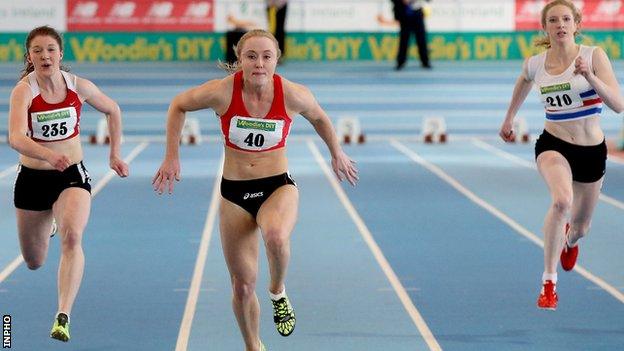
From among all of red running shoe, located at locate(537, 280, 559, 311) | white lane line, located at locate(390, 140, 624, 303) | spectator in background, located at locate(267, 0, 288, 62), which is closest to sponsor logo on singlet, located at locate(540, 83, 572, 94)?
red running shoe, located at locate(537, 280, 559, 311)

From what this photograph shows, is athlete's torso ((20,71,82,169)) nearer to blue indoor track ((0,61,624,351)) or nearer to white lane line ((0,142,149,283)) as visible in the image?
blue indoor track ((0,61,624,351))

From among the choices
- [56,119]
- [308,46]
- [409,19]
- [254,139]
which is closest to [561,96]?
[254,139]

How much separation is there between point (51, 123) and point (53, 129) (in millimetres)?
32

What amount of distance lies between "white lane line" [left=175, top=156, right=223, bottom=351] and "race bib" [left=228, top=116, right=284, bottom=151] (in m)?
1.10

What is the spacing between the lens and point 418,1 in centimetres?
2380

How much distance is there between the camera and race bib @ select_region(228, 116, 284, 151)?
20.2 feet

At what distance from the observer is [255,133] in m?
6.19

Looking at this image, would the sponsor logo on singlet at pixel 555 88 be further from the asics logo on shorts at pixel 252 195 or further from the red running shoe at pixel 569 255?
the asics logo on shorts at pixel 252 195

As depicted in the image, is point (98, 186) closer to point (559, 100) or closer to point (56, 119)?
point (56, 119)

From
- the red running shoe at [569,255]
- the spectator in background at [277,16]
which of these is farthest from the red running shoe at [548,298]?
the spectator in background at [277,16]

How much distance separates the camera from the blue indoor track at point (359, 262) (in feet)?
23.0

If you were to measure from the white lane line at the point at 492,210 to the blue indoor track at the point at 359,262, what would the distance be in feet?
0.09

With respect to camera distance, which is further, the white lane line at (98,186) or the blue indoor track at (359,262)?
the white lane line at (98,186)

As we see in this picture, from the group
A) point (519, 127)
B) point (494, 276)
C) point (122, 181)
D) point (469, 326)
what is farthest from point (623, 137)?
point (469, 326)
